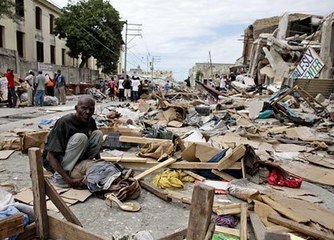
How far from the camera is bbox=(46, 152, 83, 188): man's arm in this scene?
146 inches

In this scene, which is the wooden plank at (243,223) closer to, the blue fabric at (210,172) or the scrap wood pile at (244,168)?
the scrap wood pile at (244,168)

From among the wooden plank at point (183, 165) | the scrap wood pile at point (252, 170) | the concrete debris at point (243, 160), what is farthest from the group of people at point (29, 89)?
the wooden plank at point (183, 165)

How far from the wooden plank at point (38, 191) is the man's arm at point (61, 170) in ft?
4.06

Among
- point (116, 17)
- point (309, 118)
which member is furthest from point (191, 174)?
point (116, 17)

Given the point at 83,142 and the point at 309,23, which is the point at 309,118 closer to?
the point at 83,142

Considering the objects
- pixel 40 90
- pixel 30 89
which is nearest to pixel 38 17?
pixel 30 89

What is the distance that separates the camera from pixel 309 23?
2500cm

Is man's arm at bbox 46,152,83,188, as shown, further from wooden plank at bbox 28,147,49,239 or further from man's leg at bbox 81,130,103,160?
wooden plank at bbox 28,147,49,239

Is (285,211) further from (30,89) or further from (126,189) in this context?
(30,89)

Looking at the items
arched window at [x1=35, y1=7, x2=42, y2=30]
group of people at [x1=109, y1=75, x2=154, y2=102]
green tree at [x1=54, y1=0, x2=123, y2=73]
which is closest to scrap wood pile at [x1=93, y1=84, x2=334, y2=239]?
group of people at [x1=109, y1=75, x2=154, y2=102]

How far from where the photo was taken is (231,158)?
4.54 meters

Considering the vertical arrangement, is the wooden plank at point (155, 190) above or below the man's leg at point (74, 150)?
below

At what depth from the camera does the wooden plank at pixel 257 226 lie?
2924mm

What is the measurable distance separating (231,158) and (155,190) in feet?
4.11
